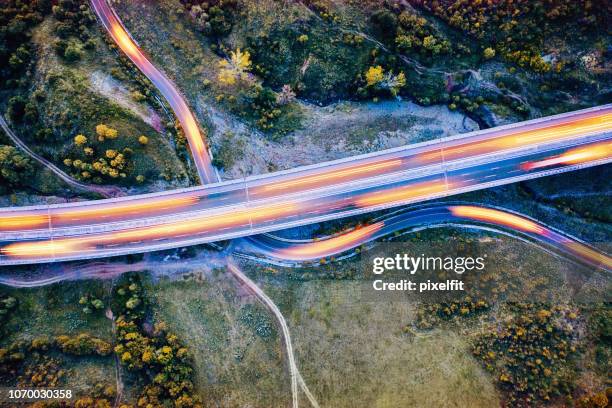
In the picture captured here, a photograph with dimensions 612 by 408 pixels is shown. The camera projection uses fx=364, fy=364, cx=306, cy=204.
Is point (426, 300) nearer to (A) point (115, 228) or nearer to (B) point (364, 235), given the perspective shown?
(B) point (364, 235)

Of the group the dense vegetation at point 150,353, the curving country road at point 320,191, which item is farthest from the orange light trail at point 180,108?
the dense vegetation at point 150,353

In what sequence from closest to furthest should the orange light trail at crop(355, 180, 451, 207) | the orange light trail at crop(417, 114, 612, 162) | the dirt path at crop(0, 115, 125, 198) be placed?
1. the dirt path at crop(0, 115, 125, 198)
2. the orange light trail at crop(355, 180, 451, 207)
3. the orange light trail at crop(417, 114, 612, 162)

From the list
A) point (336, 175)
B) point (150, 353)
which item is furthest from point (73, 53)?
point (150, 353)

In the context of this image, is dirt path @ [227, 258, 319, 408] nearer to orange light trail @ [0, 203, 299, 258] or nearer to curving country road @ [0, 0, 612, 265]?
curving country road @ [0, 0, 612, 265]

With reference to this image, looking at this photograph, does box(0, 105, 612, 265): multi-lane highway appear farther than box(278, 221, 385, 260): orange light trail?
No

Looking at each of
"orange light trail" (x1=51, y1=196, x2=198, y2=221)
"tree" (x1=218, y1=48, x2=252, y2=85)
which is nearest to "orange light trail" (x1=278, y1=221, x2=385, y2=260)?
"orange light trail" (x1=51, y1=196, x2=198, y2=221)

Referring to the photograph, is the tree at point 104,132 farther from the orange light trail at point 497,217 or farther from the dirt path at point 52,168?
the orange light trail at point 497,217
